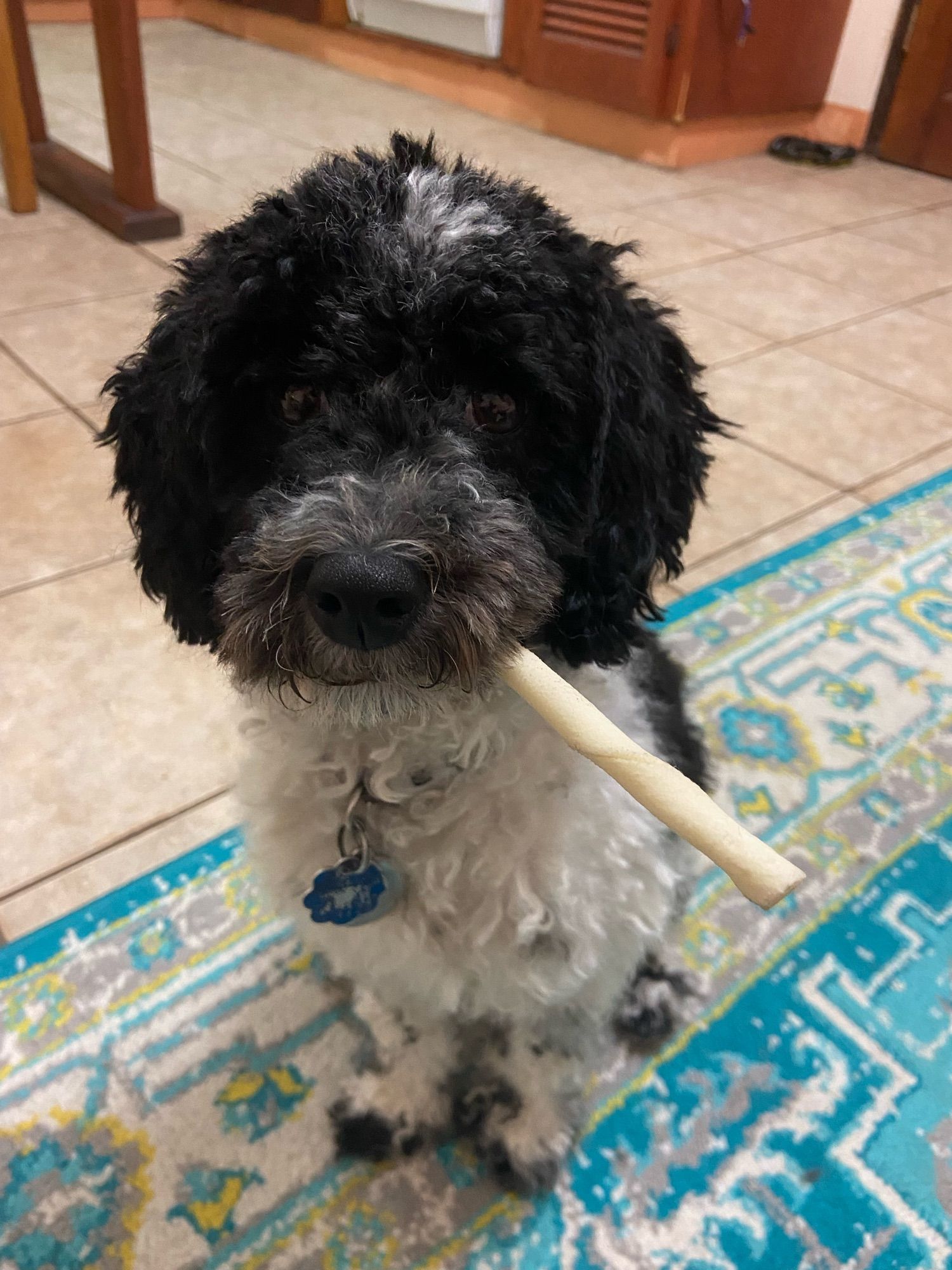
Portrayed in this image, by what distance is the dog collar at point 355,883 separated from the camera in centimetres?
85

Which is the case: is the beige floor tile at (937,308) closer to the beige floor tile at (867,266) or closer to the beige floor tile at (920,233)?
the beige floor tile at (867,266)

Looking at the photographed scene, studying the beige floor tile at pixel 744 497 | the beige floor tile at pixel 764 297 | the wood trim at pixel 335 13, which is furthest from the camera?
the wood trim at pixel 335 13

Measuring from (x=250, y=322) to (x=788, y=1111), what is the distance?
0.95m

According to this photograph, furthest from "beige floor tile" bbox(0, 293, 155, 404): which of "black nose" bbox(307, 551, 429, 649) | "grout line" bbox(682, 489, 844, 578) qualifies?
"black nose" bbox(307, 551, 429, 649)

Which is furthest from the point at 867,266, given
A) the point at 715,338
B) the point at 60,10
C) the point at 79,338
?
the point at 60,10

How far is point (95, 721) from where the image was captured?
1.39 metres

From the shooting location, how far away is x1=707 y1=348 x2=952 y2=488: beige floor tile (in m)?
2.10

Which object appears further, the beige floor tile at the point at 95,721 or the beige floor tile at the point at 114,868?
the beige floor tile at the point at 95,721

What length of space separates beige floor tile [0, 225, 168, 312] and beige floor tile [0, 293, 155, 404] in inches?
2.9

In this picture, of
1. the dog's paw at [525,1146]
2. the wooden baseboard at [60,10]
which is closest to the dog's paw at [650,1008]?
the dog's paw at [525,1146]

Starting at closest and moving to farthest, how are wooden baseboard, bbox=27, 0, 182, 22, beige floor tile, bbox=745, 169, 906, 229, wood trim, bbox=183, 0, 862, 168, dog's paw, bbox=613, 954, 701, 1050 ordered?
dog's paw, bbox=613, 954, 701, 1050 → beige floor tile, bbox=745, 169, 906, 229 → wood trim, bbox=183, 0, 862, 168 → wooden baseboard, bbox=27, 0, 182, 22

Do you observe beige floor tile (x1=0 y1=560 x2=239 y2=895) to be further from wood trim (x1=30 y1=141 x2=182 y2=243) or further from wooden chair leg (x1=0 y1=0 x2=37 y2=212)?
wooden chair leg (x1=0 y1=0 x2=37 y2=212)

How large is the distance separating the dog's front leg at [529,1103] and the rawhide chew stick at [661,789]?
50 centimetres

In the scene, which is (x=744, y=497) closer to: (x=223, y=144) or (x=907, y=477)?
(x=907, y=477)
